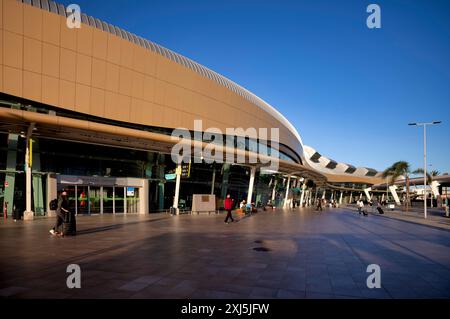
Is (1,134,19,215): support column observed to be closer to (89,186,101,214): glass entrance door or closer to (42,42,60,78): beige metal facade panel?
(42,42,60,78): beige metal facade panel

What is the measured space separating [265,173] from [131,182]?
2326 centimetres

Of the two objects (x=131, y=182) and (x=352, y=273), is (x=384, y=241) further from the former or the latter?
(x=131, y=182)

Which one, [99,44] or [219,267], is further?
[99,44]

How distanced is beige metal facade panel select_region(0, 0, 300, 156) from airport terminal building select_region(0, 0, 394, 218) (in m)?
0.07

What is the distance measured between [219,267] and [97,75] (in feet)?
67.8

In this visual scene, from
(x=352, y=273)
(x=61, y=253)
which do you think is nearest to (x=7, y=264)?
(x=61, y=253)

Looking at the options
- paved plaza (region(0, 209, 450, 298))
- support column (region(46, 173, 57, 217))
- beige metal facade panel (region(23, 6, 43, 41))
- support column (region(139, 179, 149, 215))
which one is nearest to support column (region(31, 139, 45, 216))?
support column (region(46, 173, 57, 217))

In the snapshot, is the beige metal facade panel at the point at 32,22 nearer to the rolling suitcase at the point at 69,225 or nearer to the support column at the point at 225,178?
the rolling suitcase at the point at 69,225

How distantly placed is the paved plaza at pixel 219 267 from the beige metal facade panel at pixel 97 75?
1271cm

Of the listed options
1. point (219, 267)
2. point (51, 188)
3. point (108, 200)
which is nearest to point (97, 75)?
point (51, 188)

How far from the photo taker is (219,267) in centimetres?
752

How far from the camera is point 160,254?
916 cm

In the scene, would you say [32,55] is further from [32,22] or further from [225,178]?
[225,178]

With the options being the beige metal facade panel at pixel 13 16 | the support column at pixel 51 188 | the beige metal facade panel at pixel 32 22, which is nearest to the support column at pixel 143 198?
the support column at pixel 51 188
